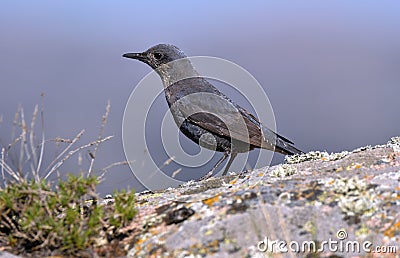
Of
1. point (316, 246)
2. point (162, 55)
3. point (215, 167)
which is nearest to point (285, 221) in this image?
point (316, 246)

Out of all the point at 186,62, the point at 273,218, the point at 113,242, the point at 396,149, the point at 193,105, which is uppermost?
the point at 186,62

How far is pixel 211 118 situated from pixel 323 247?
4.86 m

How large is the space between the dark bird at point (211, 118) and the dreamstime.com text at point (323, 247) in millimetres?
3964

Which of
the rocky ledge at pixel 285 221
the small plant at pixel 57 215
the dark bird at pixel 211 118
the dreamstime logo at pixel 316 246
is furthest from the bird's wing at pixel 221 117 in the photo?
the dreamstime logo at pixel 316 246

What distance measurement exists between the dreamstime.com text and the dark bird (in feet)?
13.0

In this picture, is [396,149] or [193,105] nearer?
[396,149]

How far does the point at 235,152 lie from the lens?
834 centimetres

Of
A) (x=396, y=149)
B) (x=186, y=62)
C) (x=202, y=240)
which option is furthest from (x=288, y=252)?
(x=186, y=62)

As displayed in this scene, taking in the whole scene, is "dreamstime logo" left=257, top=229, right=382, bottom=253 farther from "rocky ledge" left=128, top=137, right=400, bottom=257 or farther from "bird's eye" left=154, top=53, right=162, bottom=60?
"bird's eye" left=154, top=53, right=162, bottom=60

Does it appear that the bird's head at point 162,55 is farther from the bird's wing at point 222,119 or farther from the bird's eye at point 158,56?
the bird's wing at point 222,119

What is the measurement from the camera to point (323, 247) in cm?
369

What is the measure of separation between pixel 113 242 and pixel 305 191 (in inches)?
64.9

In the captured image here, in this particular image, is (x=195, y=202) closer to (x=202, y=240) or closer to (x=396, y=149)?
(x=202, y=240)

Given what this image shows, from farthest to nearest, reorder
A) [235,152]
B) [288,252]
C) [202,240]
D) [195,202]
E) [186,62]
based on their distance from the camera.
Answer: [186,62] < [235,152] < [195,202] < [202,240] < [288,252]
